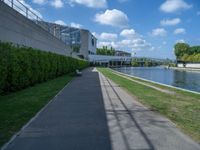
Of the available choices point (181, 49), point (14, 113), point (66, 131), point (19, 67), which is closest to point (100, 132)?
point (66, 131)

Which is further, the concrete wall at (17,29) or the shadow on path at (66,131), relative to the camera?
the concrete wall at (17,29)

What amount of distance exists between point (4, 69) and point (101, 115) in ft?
18.9

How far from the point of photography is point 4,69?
38.6ft

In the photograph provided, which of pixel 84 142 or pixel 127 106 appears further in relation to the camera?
pixel 127 106

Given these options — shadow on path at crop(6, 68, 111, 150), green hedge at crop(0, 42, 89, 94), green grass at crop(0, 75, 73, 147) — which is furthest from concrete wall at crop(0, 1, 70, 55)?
shadow on path at crop(6, 68, 111, 150)

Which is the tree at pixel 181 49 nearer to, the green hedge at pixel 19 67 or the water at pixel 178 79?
the water at pixel 178 79

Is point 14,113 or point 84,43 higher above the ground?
point 84,43

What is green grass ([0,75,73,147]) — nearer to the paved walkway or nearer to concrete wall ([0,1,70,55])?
the paved walkway

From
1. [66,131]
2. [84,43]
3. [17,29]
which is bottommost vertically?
[66,131]

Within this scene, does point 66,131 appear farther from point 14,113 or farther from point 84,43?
point 84,43

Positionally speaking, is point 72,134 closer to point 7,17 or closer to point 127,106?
point 127,106

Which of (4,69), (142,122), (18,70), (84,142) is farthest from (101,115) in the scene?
(18,70)

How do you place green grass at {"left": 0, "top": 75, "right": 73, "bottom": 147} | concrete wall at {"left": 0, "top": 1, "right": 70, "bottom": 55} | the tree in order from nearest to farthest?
green grass at {"left": 0, "top": 75, "right": 73, "bottom": 147}
concrete wall at {"left": 0, "top": 1, "right": 70, "bottom": 55}
the tree

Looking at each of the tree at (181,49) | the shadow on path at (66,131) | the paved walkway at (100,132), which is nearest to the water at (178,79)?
the paved walkway at (100,132)
